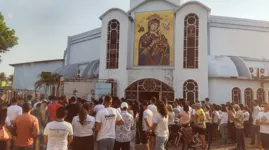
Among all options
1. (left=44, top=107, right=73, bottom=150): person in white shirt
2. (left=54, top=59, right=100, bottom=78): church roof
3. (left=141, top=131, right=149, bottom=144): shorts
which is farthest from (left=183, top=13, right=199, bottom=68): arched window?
(left=44, top=107, right=73, bottom=150): person in white shirt

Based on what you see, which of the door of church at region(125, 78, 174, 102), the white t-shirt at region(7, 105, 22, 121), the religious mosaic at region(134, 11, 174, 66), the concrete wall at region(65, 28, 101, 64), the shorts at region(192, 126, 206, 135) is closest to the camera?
the white t-shirt at region(7, 105, 22, 121)

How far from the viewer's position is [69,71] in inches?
1287

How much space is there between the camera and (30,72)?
3953 cm

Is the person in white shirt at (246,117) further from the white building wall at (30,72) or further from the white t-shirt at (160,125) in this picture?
the white building wall at (30,72)

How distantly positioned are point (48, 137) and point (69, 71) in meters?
28.4

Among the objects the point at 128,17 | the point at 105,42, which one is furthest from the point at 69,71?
the point at 128,17

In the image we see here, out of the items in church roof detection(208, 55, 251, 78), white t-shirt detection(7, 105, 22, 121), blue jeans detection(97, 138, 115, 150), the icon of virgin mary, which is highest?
the icon of virgin mary

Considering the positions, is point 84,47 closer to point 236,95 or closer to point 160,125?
point 236,95

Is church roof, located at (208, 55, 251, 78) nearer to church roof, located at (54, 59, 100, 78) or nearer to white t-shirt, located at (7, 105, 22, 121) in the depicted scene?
church roof, located at (54, 59, 100, 78)

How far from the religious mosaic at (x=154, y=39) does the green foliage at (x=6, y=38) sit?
11176mm

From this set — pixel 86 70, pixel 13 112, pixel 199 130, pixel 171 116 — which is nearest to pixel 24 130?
pixel 13 112

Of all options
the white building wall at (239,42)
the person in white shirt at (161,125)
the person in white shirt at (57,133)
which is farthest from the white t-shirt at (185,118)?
the white building wall at (239,42)

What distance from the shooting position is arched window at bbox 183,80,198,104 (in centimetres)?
2333

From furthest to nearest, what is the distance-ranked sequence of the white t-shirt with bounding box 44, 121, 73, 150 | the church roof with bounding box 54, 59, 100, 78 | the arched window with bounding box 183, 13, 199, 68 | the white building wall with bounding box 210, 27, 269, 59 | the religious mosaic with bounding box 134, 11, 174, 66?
1. the church roof with bounding box 54, 59, 100, 78
2. the white building wall with bounding box 210, 27, 269, 59
3. the religious mosaic with bounding box 134, 11, 174, 66
4. the arched window with bounding box 183, 13, 199, 68
5. the white t-shirt with bounding box 44, 121, 73, 150
